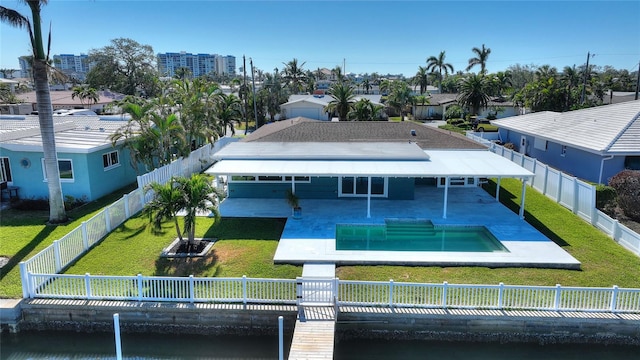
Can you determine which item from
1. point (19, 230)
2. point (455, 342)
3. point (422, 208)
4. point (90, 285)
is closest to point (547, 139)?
point (422, 208)

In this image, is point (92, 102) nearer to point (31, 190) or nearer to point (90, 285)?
point (31, 190)

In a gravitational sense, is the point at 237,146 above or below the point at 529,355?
above

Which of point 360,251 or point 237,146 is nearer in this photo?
point 360,251

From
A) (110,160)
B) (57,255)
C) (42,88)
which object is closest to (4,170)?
→ (110,160)

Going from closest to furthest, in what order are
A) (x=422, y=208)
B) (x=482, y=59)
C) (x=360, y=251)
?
(x=360, y=251)
(x=422, y=208)
(x=482, y=59)

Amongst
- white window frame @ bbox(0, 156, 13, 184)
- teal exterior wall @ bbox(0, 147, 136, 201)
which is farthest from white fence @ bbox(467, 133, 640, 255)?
white window frame @ bbox(0, 156, 13, 184)

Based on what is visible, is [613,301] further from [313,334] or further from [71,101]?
[71,101]
